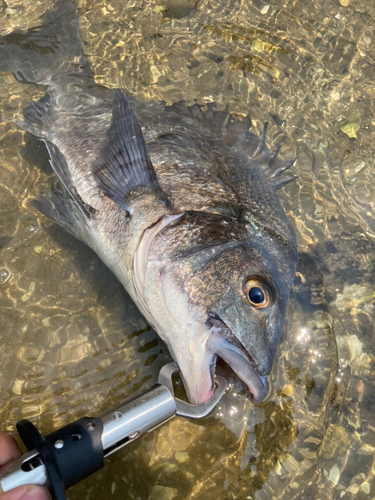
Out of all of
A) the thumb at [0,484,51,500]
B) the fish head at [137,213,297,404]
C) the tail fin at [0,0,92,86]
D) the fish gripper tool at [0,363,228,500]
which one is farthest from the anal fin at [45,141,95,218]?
the thumb at [0,484,51,500]

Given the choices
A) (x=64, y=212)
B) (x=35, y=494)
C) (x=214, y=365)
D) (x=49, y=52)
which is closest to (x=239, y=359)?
(x=214, y=365)

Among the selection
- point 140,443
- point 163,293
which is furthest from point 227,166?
point 140,443

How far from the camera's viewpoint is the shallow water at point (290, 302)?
293 cm

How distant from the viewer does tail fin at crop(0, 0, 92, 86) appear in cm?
404

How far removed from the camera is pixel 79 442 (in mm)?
1918

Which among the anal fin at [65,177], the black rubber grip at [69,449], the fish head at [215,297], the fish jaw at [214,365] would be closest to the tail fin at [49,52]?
the anal fin at [65,177]

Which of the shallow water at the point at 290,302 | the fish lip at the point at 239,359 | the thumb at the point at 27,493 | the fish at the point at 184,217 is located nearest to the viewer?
the thumb at the point at 27,493

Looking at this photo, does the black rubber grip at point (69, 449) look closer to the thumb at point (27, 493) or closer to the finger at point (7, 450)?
the thumb at point (27, 493)

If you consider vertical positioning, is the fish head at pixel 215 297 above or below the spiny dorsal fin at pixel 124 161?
below

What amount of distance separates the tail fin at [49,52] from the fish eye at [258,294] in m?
2.79

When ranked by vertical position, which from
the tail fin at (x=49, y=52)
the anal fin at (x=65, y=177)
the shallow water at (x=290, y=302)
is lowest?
the shallow water at (x=290, y=302)

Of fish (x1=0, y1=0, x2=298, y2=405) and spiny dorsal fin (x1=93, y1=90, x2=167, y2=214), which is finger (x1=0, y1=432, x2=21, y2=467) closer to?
fish (x1=0, y1=0, x2=298, y2=405)

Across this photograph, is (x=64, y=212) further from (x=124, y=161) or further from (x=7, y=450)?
(x=7, y=450)

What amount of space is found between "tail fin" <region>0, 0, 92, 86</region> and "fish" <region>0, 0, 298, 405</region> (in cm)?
24
